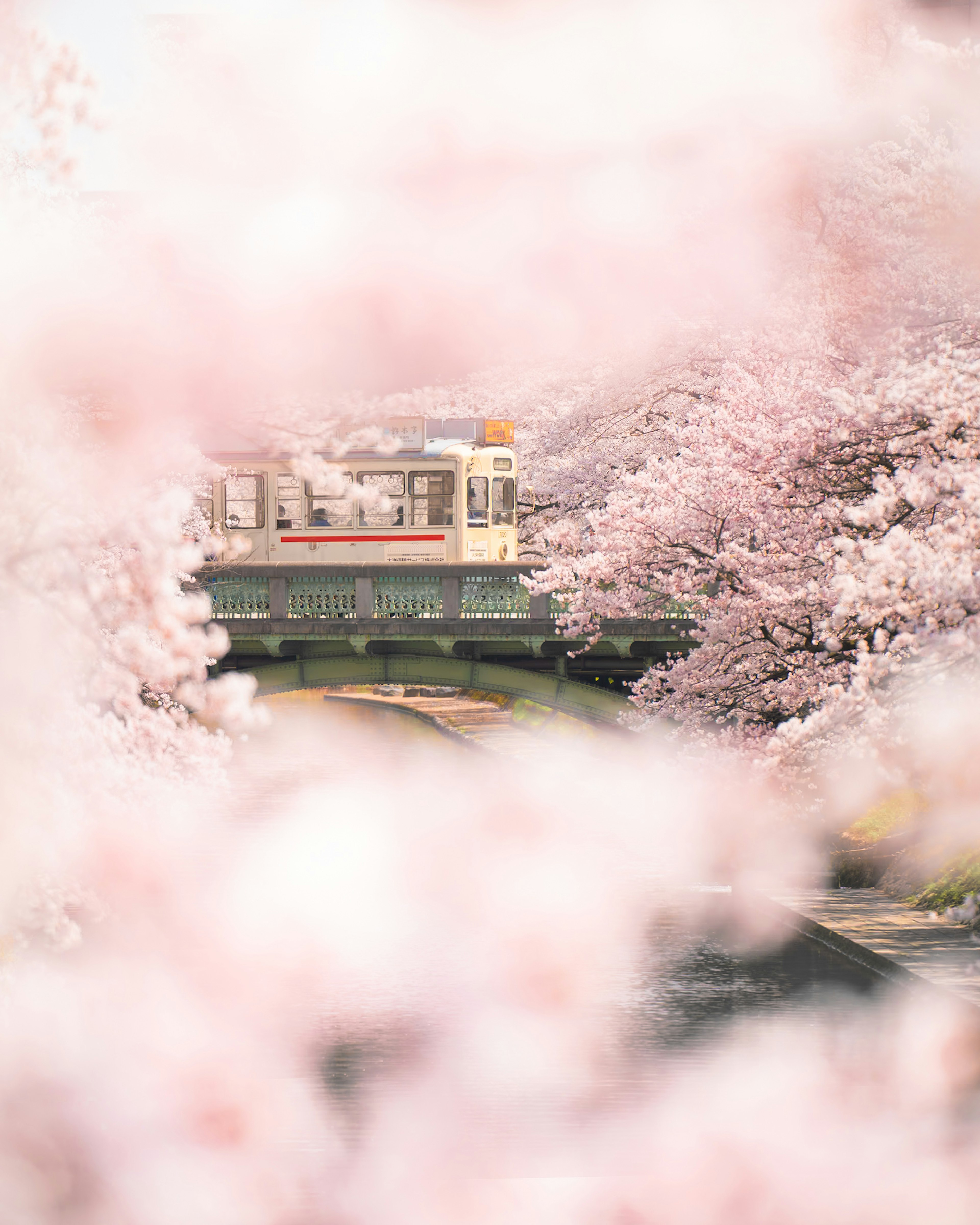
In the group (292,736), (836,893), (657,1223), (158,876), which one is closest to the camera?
(657,1223)

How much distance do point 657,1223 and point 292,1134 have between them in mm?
3764

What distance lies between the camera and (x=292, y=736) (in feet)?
191

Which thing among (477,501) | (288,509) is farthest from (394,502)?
(477,501)

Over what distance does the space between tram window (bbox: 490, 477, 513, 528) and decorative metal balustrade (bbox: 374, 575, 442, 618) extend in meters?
7.15

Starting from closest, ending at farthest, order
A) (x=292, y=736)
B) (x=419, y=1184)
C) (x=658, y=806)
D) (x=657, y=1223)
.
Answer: (x=657, y=1223), (x=419, y=1184), (x=658, y=806), (x=292, y=736)

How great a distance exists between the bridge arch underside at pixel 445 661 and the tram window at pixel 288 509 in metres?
4.09

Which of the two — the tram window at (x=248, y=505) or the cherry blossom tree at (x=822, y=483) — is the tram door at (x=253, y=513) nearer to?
the tram window at (x=248, y=505)

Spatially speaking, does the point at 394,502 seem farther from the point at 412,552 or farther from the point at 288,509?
the point at 288,509

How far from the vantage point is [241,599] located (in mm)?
30906

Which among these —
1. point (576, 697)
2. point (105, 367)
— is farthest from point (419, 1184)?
point (576, 697)

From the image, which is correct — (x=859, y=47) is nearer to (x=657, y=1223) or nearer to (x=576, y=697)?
(x=657, y=1223)

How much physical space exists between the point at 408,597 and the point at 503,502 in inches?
310

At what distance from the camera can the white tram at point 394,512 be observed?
3381cm

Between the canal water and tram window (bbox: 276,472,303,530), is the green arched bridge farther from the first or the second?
the canal water
